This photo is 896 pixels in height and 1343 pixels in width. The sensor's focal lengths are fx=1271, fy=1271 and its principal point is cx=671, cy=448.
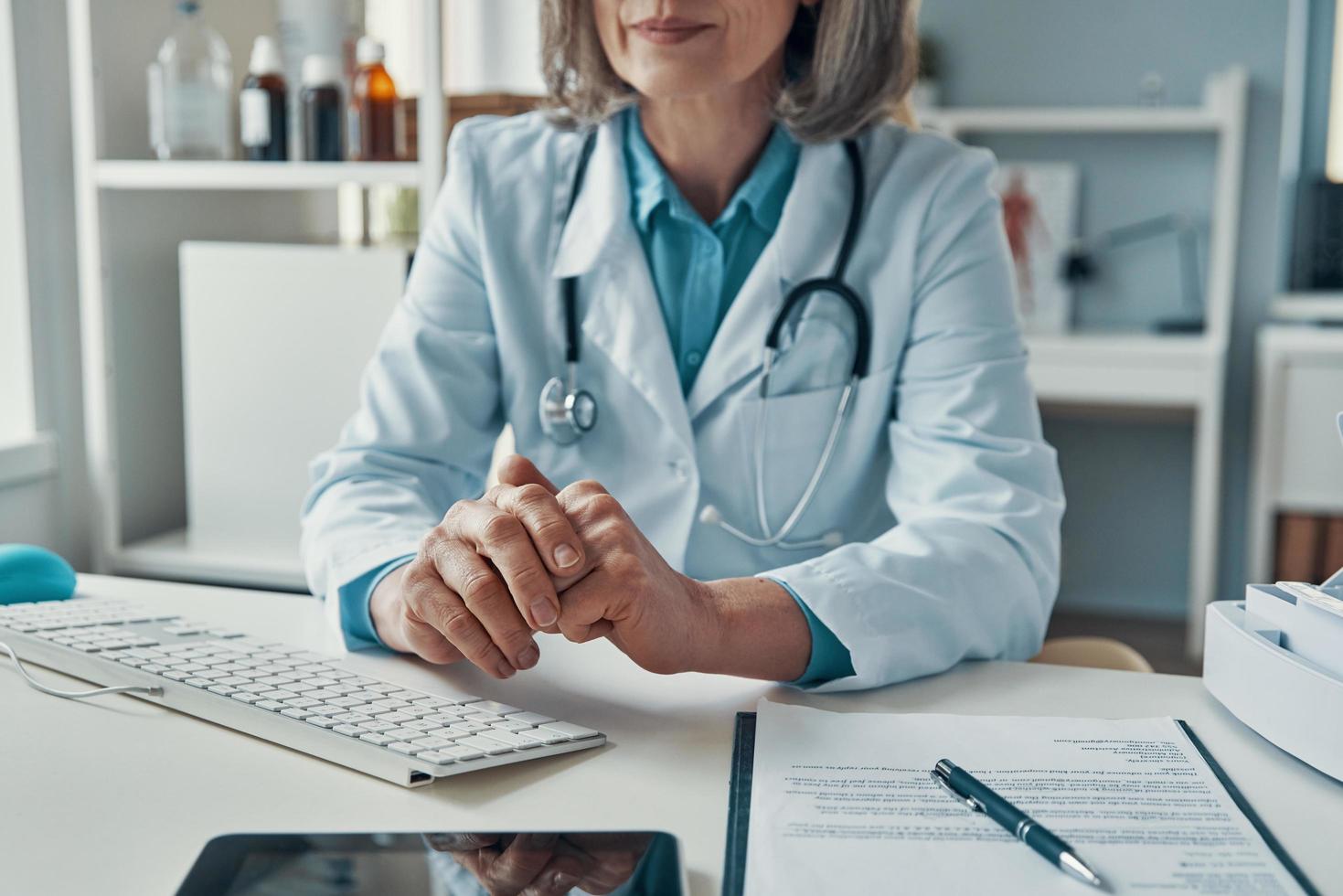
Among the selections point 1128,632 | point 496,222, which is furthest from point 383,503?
point 1128,632

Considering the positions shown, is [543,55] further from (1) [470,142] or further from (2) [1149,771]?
(2) [1149,771]

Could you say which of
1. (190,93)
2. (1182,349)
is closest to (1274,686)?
(190,93)

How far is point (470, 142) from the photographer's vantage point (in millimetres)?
1308

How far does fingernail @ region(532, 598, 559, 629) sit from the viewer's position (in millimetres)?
766

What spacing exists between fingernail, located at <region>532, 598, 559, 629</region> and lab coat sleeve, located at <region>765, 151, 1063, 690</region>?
19 centimetres

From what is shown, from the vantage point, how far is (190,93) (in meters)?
1.97

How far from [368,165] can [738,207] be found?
813 millimetres

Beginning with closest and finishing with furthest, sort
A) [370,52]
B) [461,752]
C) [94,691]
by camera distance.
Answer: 1. [461,752]
2. [94,691]
3. [370,52]

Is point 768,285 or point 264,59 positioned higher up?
point 264,59

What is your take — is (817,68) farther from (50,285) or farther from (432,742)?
(50,285)

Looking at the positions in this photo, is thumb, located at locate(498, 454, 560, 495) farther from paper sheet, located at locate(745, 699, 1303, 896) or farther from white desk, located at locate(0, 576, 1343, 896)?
paper sheet, located at locate(745, 699, 1303, 896)

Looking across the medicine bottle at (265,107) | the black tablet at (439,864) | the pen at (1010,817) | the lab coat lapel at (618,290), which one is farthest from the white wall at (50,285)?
the pen at (1010,817)

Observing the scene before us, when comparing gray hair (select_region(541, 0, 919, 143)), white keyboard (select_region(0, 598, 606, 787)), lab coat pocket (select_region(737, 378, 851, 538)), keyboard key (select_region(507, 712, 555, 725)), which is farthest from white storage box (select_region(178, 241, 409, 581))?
keyboard key (select_region(507, 712, 555, 725))

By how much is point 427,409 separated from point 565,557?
0.48 metres
